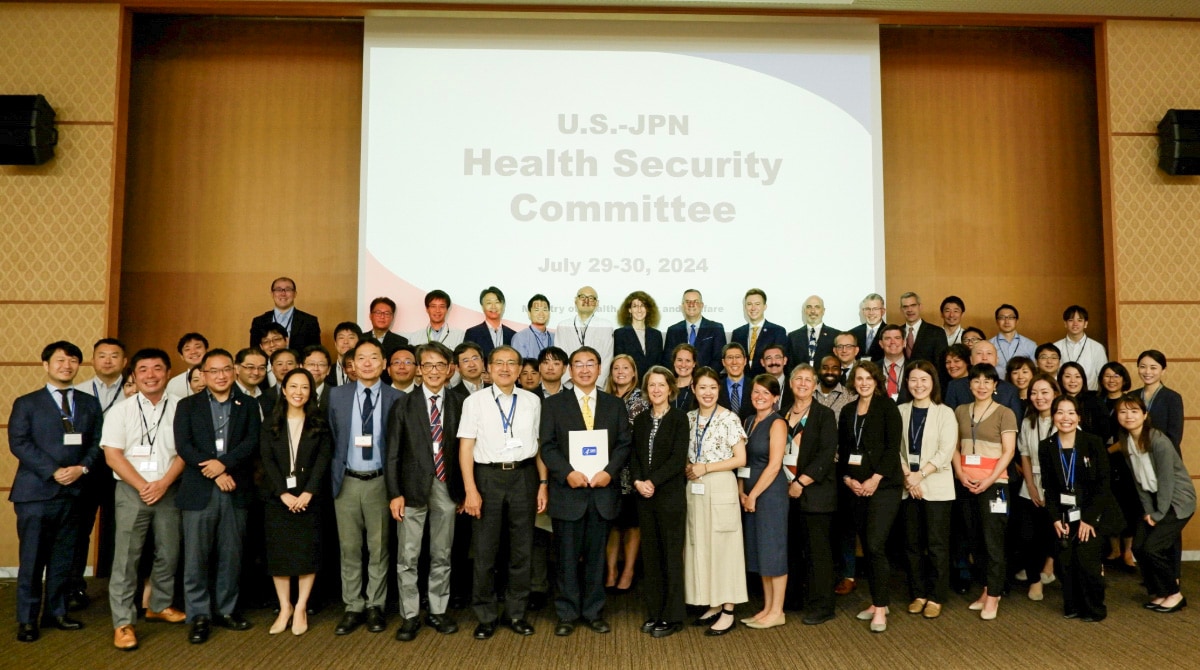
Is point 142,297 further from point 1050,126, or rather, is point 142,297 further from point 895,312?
point 1050,126

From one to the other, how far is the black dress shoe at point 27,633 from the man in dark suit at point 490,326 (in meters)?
3.01

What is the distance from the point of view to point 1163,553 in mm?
4512

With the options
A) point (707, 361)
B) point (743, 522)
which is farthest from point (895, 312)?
point (743, 522)

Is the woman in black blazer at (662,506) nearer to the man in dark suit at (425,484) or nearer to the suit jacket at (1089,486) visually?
the man in dark suit at (425,484)

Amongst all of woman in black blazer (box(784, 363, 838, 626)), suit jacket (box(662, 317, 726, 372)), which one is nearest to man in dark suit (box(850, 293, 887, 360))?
suit jacket (box(662, 317, 726, 372))

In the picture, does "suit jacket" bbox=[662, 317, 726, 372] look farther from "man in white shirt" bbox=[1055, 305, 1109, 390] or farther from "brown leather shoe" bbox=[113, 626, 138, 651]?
"brown leather shoe" bbox=[113, 626, 138, 651]

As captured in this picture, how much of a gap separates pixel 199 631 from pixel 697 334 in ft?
12.1

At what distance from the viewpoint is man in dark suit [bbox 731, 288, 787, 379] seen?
571 cm

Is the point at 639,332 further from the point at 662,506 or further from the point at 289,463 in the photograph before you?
the point at 289,463

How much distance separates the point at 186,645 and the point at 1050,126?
7730mm

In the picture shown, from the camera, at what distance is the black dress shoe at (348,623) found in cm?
404

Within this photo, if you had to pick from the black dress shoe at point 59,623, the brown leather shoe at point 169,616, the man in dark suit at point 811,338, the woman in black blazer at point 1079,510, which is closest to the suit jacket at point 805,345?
the man in dark suit at point 811,338

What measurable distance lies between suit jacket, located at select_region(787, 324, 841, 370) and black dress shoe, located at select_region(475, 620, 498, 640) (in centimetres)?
295

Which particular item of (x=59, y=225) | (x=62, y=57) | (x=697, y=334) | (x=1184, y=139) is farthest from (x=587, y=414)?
(x=1184, y=139)
